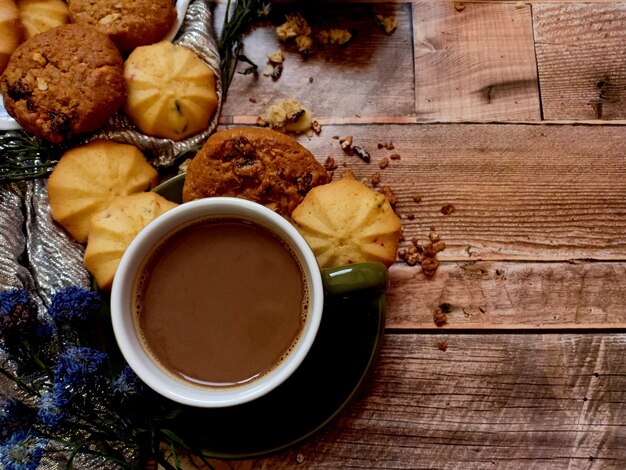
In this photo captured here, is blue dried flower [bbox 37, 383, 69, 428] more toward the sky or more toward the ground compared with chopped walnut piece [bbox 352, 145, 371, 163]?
more toward the ground

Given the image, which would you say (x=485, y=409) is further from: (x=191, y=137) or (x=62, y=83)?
(x=62, y=83)

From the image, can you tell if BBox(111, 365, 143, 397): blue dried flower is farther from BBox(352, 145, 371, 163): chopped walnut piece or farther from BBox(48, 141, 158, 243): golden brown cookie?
BBox(352, 145, 371, 163): chopped walnut piece

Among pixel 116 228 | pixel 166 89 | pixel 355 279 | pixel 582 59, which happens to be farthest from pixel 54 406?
pixel 582 59

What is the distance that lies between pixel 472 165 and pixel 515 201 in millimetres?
95

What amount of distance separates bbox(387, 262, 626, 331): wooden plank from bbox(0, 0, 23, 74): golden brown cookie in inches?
28.6

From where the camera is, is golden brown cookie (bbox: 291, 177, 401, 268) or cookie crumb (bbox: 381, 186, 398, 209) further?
cookie crumb (bbox: 381, 186, 398, 209)

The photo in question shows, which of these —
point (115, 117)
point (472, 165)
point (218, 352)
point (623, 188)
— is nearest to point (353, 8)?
point (472, 165)

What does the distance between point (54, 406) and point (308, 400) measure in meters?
0.36

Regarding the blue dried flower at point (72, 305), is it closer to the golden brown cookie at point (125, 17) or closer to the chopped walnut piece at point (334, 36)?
the golden brown cookie at point (125, 17)

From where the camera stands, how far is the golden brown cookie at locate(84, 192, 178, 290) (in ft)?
3.23

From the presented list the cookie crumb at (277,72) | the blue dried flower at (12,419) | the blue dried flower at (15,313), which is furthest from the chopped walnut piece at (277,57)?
the blue dried flower at (12,419)

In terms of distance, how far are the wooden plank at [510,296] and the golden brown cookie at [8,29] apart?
726 mm

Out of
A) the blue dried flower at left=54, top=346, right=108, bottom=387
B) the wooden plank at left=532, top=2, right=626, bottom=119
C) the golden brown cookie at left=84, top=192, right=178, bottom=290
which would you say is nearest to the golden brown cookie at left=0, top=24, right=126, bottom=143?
the golden brown cookie at left=84, top=192, right=178, bottom=290

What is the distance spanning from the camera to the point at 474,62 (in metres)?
1.19
